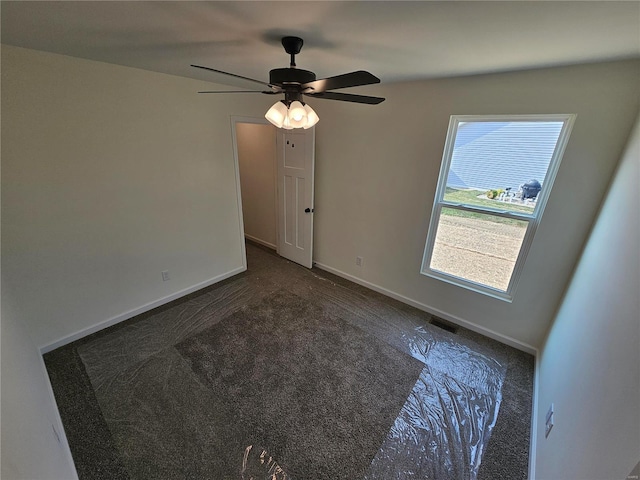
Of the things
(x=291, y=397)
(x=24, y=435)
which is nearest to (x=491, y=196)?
(x=291, y=397)

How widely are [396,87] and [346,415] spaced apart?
9.38ft

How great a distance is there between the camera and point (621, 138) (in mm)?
1677

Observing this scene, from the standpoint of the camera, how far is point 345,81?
1192 mm

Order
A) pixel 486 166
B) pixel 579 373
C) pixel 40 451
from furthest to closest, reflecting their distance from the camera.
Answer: pixel 486 166 < pixel 579 373 < pixel 40 451

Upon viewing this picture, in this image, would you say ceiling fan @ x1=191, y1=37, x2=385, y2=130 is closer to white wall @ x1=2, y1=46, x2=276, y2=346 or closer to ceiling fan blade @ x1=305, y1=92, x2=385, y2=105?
ceiling fan blade @ x1=305, y1=92, x2=385, y2=105

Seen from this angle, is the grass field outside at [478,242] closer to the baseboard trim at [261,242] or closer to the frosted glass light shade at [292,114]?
the frosted glass light shade at [292,114]

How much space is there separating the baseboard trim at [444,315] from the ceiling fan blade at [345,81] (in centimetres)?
248

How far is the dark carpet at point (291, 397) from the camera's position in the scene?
152cm

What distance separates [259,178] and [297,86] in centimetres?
297

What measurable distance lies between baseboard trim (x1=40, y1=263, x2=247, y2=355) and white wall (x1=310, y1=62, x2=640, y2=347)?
1.46 metres

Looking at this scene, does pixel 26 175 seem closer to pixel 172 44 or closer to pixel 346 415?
pixel 172 44

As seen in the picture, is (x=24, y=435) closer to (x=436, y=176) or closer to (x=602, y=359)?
(x=602, y=359)

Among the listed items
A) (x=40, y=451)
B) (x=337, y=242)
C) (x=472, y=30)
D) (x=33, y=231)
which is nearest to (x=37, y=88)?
(x=33, y=231)

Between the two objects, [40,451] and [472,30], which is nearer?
[40,451]
